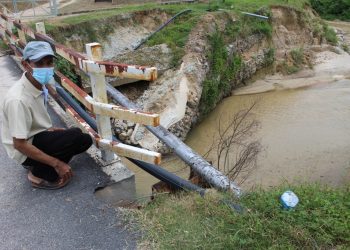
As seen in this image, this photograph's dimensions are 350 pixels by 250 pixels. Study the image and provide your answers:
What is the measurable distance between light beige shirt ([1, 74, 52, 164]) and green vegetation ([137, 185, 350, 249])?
1.39 metres

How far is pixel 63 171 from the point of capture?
393 centimetres

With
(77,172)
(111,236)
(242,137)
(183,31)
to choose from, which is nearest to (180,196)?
(111,236)

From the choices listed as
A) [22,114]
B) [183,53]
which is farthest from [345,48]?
[22,114]

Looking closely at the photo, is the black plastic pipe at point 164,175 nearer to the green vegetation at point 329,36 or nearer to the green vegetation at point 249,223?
the green vegetation at point 249,223

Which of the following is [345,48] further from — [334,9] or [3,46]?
[3,46]

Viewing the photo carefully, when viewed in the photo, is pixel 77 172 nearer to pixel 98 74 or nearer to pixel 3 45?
pixel 98 74

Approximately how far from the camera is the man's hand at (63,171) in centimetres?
387

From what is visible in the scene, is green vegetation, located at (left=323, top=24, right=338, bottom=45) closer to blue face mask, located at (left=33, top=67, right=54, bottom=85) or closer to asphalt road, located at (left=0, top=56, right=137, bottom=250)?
asphalt road, located at (left=0, top=56, right=137, bottom=250)

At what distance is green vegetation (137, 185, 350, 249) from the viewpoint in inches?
119

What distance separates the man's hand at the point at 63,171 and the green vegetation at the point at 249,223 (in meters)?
1.00

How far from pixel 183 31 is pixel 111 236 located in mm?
10603

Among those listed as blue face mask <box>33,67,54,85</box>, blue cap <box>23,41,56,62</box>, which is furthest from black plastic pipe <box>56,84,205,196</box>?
blue cap <box>23,41,56,62</box>

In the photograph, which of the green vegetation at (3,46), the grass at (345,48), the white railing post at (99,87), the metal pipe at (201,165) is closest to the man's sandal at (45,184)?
the white railing post at (99,87)

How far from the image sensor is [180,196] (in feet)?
12.4
